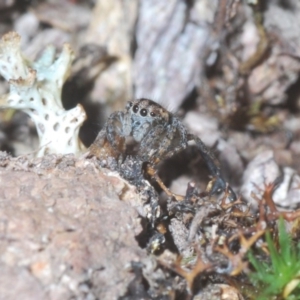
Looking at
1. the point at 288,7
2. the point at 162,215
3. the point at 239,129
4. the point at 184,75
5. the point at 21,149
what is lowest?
the point at 21,149

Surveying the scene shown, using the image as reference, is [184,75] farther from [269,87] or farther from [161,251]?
[161,251]

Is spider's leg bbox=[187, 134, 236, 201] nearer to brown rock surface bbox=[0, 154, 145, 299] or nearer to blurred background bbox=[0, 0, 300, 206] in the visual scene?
blurred background bbox=[0, 0, 300, 206]

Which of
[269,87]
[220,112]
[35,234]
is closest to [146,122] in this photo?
[35,234]

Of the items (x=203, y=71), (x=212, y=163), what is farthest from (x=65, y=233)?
(x=203, y=71)

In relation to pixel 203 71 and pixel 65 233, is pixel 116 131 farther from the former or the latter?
pixel 203 71

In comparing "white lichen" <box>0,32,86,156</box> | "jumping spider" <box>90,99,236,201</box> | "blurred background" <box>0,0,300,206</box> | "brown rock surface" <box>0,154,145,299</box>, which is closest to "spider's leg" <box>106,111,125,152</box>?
"jumping spider" <box>90,99,236,201</box>
